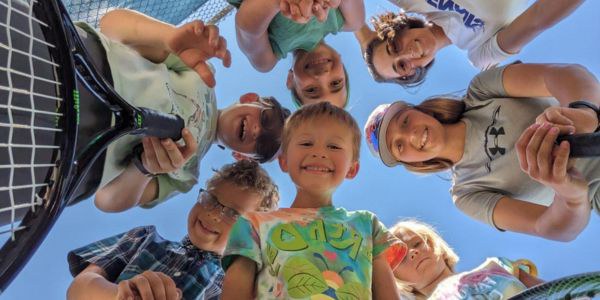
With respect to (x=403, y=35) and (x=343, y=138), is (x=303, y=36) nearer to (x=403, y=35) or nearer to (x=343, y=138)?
(x=403, y=35)

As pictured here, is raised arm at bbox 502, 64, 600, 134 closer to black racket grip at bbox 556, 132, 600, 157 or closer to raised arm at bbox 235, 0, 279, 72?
black racket grip at bbox 556, 132, 600, 157

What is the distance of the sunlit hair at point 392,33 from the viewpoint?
2113 mm

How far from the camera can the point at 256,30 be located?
5.75ft

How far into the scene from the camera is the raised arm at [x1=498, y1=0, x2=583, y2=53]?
5.50 ft

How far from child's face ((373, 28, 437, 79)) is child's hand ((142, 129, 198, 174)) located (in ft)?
3.97

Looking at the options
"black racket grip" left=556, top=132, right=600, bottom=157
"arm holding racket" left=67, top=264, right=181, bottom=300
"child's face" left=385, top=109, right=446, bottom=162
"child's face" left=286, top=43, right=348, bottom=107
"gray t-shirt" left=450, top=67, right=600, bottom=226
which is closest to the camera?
"black racket grip" left=556, top=132, right=600, bottom=157

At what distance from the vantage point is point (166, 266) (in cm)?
154

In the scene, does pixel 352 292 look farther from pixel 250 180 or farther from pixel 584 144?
pixel 250 180

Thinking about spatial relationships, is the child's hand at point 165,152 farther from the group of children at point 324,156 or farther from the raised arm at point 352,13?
the raised arm at point 352,13

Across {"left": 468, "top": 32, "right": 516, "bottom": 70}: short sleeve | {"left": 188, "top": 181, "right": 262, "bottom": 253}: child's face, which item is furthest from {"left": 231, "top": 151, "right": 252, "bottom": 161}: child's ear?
{"left": 468, "top": 32, "right": 516, "bottom": 70}: short sleeve

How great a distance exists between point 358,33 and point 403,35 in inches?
12.6

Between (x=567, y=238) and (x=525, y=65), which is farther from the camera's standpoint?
(x=525, y=65)

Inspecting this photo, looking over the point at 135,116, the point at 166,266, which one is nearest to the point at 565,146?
the point at 135,116

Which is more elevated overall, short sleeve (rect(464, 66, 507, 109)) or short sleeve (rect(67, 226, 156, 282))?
short sleeve (rect(464, 66, 507, 109))
